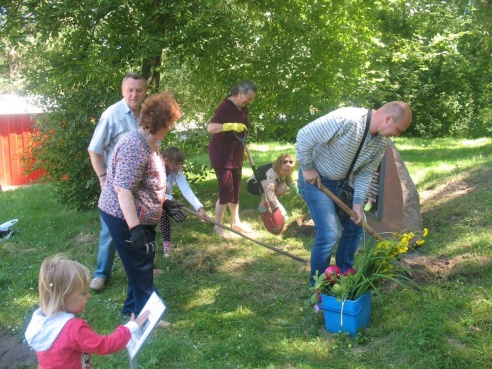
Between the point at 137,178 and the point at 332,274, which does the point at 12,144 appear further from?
the point at 332,274

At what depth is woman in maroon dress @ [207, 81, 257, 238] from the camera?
5.73 meters

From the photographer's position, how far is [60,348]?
2.23 metres

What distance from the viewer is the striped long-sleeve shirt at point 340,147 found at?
352 cm

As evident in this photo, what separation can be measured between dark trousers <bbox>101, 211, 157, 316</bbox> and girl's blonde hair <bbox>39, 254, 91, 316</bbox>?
3.72 feet

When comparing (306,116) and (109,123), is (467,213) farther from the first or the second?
(109,123)

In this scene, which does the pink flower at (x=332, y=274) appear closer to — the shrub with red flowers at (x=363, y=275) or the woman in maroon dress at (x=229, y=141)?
the shrub with red flowers at (x=363, y=275)

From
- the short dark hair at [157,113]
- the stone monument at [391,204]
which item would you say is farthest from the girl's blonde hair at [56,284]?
the stone monument at [391,204]

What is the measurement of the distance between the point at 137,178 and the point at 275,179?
134 inches

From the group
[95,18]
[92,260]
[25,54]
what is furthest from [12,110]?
[92,260]

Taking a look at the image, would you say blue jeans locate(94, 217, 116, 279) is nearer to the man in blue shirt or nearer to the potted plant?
the man in blue shirt

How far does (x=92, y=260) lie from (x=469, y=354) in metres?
3.99

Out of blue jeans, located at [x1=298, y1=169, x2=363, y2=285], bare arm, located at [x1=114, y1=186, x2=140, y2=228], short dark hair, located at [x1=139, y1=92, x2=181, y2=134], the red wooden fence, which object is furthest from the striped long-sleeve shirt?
the red wooden fence

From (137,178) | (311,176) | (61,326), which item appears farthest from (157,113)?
(61,326)

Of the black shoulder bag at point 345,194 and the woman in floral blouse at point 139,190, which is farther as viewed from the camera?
the black shoulder bag at point 345,194
